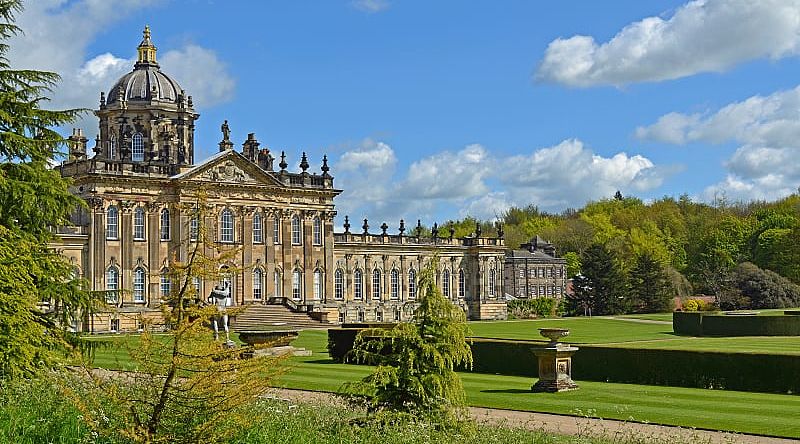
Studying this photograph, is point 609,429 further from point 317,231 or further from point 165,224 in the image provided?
point 317,231

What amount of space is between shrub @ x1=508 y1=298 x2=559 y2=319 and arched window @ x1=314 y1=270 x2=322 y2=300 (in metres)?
17.7

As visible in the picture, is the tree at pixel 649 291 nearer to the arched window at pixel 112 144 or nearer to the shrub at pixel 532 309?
the shrub at pixel 532 309

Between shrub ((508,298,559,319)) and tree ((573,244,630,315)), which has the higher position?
tree ((573,244,630,315))

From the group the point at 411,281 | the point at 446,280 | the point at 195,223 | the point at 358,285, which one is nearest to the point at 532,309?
the point at 446,280

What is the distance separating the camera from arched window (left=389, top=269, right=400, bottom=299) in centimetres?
7231

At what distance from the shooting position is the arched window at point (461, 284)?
7548 cm

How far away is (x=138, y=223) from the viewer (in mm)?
57875

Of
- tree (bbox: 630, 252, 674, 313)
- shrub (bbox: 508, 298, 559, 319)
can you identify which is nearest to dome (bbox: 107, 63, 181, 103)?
shrub (bbox: 508, 298, 559, 319)

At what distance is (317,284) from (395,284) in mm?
7969

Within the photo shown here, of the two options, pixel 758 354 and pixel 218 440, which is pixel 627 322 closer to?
pixel 758 354

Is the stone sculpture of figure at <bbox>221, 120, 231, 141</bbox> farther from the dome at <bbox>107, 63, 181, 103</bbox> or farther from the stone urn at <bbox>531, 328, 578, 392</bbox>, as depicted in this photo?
the stone urn at <bbox>531, 328, 578, 392</bbox>

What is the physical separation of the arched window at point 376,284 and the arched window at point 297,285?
7.18 meters

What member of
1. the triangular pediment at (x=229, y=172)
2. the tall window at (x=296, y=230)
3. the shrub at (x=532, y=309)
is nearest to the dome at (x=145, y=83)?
the triangular pediment at (x=229, y=172)

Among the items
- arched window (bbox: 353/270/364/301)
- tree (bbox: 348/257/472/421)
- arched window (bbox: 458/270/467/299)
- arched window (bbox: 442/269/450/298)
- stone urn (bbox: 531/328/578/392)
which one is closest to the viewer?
tree (bbox: 348/257/472/421)
